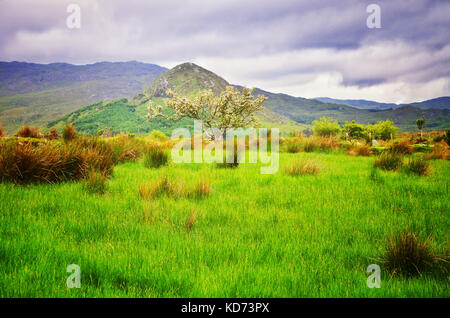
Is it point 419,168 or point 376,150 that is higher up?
point 376,150

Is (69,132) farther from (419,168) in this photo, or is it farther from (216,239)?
(419,168)

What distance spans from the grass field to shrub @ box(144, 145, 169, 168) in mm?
2728

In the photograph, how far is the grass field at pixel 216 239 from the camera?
2115mm

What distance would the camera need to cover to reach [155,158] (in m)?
8.12

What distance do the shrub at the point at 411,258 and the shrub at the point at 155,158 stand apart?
6812 millimetres

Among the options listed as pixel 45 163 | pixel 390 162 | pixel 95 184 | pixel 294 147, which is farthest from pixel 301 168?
pixel 294 147

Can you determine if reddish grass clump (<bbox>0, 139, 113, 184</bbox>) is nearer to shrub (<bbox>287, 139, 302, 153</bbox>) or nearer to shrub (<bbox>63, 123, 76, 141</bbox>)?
shrub (<bbox>63, 123, 76, 141</bbox>)

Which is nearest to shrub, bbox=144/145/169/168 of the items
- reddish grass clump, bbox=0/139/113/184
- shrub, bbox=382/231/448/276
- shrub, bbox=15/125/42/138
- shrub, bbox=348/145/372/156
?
reddish grass clump, bbox=0/139/113/184

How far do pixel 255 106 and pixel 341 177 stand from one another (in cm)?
1421

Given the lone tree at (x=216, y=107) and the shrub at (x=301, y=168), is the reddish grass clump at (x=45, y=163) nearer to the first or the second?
the shrub at (x=301, y=168)

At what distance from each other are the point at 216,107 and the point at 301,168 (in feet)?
41.8

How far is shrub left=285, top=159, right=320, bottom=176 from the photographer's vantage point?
272 inches

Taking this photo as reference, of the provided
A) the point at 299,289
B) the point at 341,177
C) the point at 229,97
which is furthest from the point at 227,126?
the point at 299,289

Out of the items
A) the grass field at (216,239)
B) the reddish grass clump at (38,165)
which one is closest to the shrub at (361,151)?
the grass field at (216,239)
